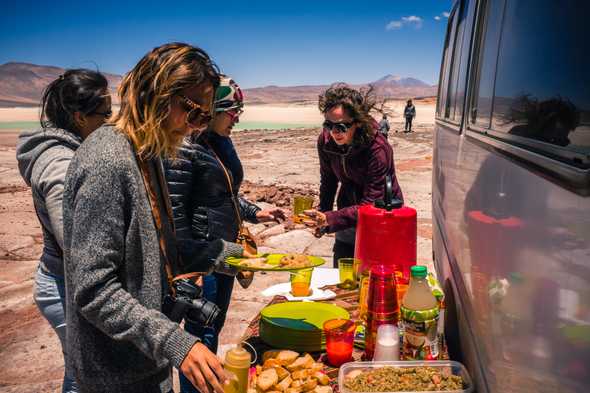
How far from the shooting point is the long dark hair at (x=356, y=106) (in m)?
3.18

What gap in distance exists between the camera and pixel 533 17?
1.31 meters

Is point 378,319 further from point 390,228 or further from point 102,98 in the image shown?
point 102,98

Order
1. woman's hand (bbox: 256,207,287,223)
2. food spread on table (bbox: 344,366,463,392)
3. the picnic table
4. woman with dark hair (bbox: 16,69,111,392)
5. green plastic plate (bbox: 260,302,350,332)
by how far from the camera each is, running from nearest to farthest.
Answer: food spread on table (bbox: 344,366,463,392) → the picnic table → green plastic plate (bbox: 260,302,350,332) → woman with dark hair (bbox: 16,69,111,392) → woman's hand (bbox: 256,207,287,223)

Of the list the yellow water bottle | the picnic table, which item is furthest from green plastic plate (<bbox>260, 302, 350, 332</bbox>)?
the yellow water bottle

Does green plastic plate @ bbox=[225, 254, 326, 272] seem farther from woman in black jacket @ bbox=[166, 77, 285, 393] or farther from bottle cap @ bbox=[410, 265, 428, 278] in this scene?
bottle cap @ bbox=[410, 265, 428, 278]

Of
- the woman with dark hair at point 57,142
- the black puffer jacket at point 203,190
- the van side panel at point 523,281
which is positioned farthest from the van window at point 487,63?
the woman with dark hair at point 57,142

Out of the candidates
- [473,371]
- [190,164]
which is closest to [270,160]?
[190,164]

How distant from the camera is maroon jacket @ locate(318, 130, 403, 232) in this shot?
322 cm

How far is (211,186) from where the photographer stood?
2.81m

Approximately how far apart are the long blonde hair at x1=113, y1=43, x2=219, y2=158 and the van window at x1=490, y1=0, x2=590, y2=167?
0.93 m

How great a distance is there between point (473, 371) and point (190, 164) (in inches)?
65.9

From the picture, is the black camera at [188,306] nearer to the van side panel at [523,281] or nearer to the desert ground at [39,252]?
the van side panel at [523,281]

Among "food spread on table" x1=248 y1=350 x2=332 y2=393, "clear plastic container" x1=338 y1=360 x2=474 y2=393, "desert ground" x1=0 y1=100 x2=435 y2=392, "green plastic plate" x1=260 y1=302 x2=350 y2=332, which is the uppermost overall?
"clear plastic container" x1=338 y1=360 x2=474 y2=393

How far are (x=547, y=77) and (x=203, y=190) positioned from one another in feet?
6.44
